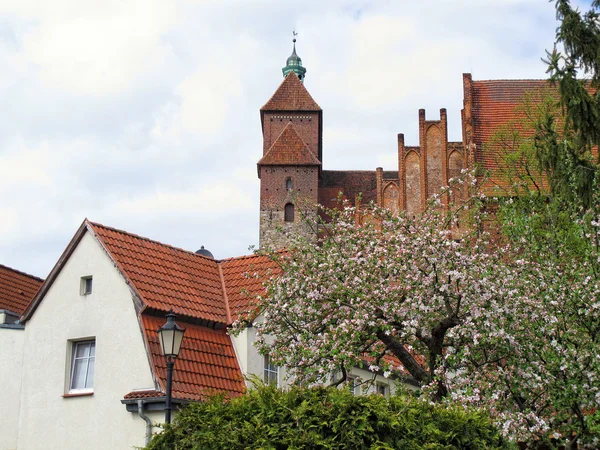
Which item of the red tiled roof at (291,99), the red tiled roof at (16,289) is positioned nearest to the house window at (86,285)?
the red tiled roof at (16,289)

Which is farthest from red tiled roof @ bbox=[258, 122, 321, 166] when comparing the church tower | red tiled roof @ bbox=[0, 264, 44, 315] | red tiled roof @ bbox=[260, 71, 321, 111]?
red tiled roof @ bbox=[0, 264, 44, 315]

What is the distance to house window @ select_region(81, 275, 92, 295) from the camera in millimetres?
18984

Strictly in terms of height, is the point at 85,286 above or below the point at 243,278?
below

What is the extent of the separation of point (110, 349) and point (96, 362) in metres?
0.41

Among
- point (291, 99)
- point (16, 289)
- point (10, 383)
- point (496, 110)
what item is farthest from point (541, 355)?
point (291, 99)

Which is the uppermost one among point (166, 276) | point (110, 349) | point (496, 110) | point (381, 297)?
point (496, 110)

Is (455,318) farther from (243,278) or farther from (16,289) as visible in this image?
(16,289)

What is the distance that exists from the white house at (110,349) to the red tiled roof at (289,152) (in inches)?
1761

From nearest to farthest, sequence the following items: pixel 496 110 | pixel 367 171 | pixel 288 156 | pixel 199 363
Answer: pixel 199 363 → pixel 496 110 → pixel 288 156 → pixel 367 171

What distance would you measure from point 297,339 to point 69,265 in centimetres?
580

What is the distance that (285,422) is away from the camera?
33.6 feet

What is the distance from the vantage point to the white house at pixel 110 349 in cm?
1723

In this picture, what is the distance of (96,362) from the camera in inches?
707

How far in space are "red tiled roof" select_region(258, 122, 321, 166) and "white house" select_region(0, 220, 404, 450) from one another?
147 ft
